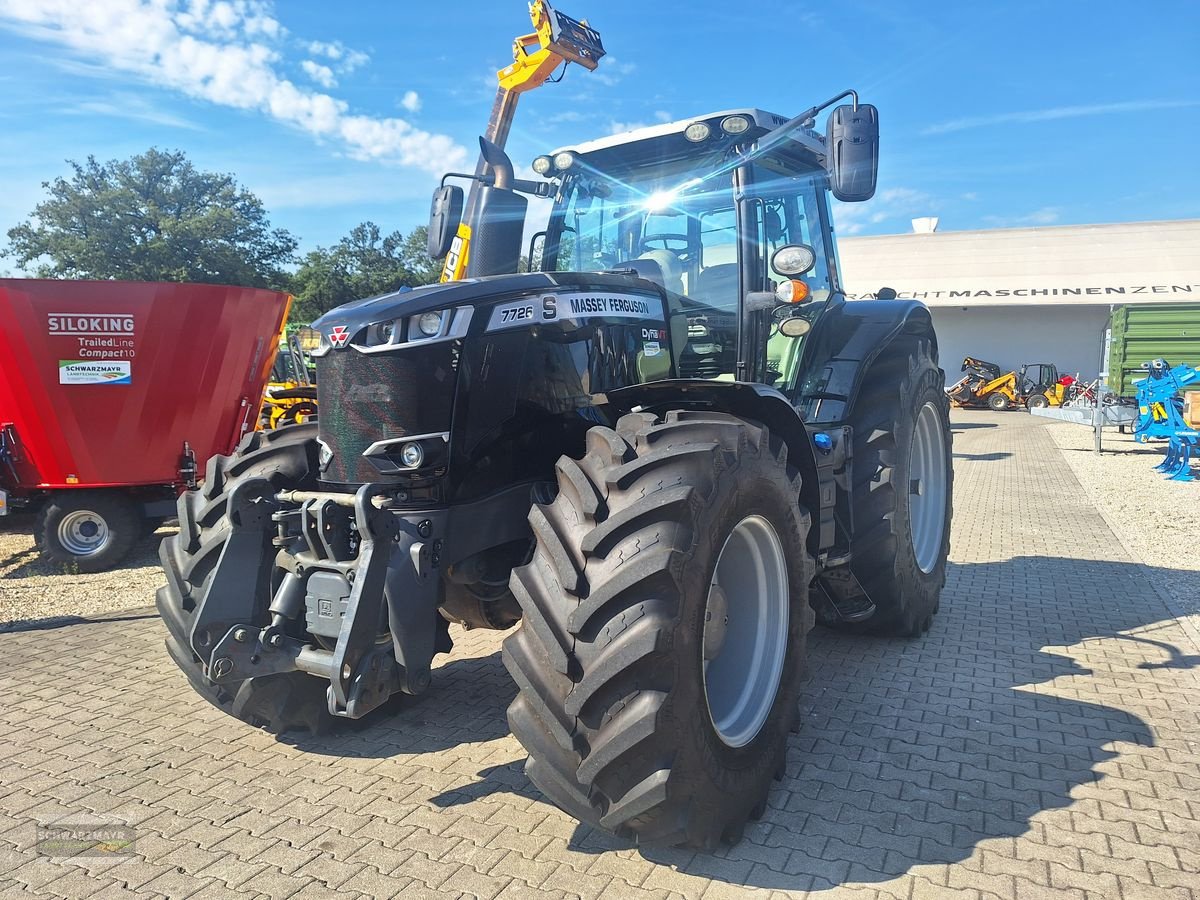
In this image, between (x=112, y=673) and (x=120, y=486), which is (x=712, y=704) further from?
(x=120, y=486)

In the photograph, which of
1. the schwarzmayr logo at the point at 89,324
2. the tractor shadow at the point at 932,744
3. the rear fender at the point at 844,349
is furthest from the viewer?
the schwarzmayr logo at the point at 89,324

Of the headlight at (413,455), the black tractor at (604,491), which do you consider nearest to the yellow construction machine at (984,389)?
the black tractor at (604,491)

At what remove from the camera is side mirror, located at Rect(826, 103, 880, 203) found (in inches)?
146

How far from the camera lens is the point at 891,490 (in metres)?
4.30

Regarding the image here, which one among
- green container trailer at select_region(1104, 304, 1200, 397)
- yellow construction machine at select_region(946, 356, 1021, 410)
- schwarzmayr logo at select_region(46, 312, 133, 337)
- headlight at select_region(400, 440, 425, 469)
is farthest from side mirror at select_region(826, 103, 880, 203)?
yellow construction machine at select_region(946, 356, 1021, 410)

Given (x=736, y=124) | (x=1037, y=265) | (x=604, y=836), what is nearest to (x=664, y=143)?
(x=736, y=124)

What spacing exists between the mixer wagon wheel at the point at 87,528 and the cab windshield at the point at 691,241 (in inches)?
188

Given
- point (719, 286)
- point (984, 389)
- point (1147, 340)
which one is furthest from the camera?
point (984, 389)

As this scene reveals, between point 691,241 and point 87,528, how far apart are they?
5.83 meters

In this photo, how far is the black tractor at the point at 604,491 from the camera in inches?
96.5

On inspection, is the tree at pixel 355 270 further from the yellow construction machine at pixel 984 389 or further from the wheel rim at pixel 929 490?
the wheel rim at pixel 929 490

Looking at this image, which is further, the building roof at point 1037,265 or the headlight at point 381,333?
the building roof at point 1037,265

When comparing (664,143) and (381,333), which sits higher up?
(664,143)

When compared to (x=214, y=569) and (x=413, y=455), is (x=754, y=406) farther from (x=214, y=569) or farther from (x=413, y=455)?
(x=214, y=569)
